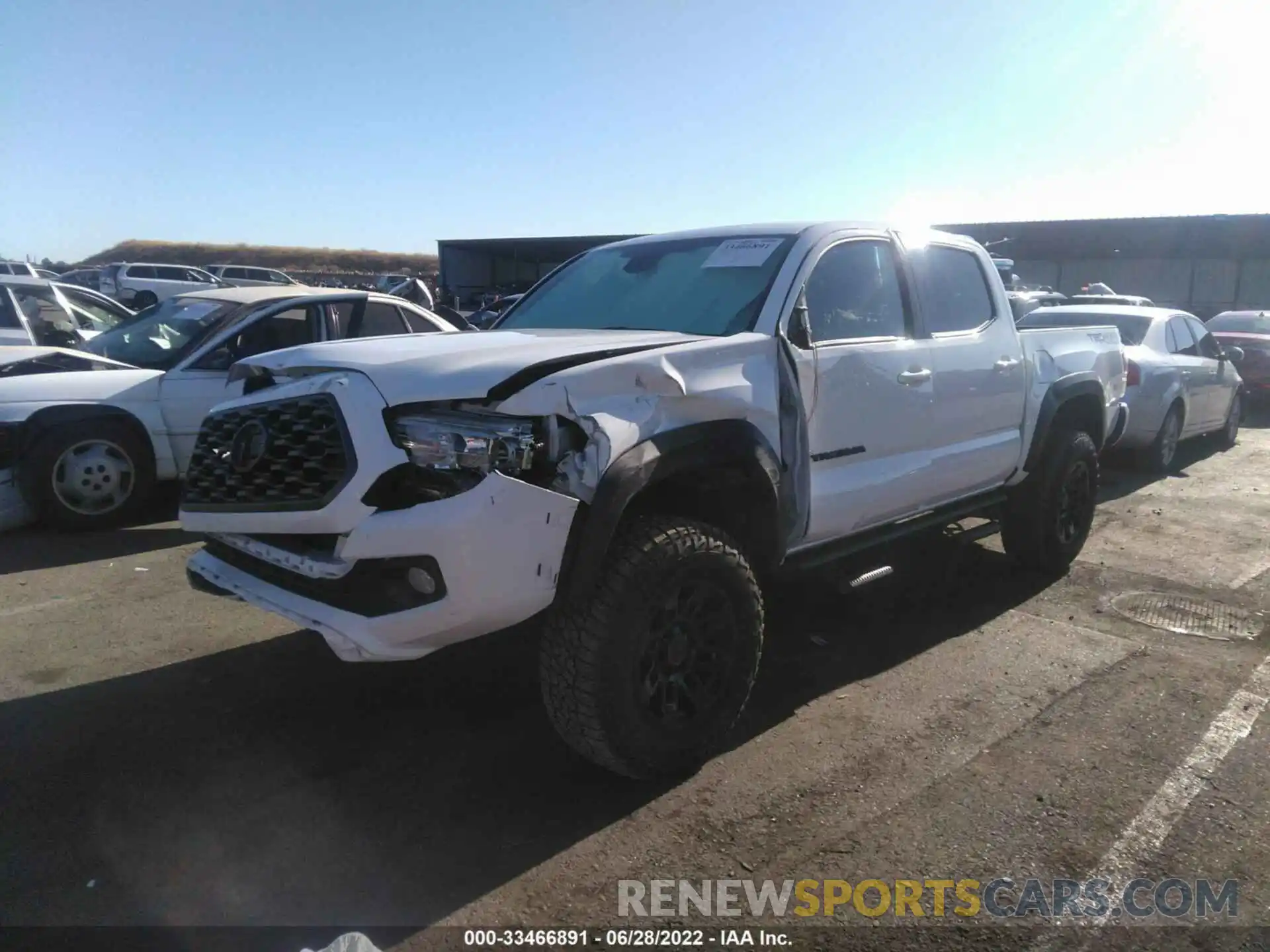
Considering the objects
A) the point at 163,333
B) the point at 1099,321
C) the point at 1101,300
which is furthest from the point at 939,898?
the point at 1101,300

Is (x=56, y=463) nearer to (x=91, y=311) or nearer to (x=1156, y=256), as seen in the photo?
(x=91, y=311)

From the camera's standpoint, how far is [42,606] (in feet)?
17.1

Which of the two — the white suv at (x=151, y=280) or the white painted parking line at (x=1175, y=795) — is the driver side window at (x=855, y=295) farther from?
the white suv at (x=151, y=280)

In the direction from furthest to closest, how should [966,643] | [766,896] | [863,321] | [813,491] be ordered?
[966,643] → [863,321] → [813,491] → [766,896]

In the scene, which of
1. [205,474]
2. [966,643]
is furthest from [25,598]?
[966,643]

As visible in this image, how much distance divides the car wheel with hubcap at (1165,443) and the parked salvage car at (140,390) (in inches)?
278

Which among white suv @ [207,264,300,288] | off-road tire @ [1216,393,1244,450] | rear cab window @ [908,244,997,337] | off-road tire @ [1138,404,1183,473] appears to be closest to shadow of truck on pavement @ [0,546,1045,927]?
rear cab window @ [908,244,997,337]

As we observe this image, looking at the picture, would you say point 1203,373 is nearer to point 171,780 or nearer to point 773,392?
point 773,392

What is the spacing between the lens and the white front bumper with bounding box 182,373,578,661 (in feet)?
9.45

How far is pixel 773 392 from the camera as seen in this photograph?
382 cm

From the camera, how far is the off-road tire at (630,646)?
10.3 feet

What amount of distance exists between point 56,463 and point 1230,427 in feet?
40.2

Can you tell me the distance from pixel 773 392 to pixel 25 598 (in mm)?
4335

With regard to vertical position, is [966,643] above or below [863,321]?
below
